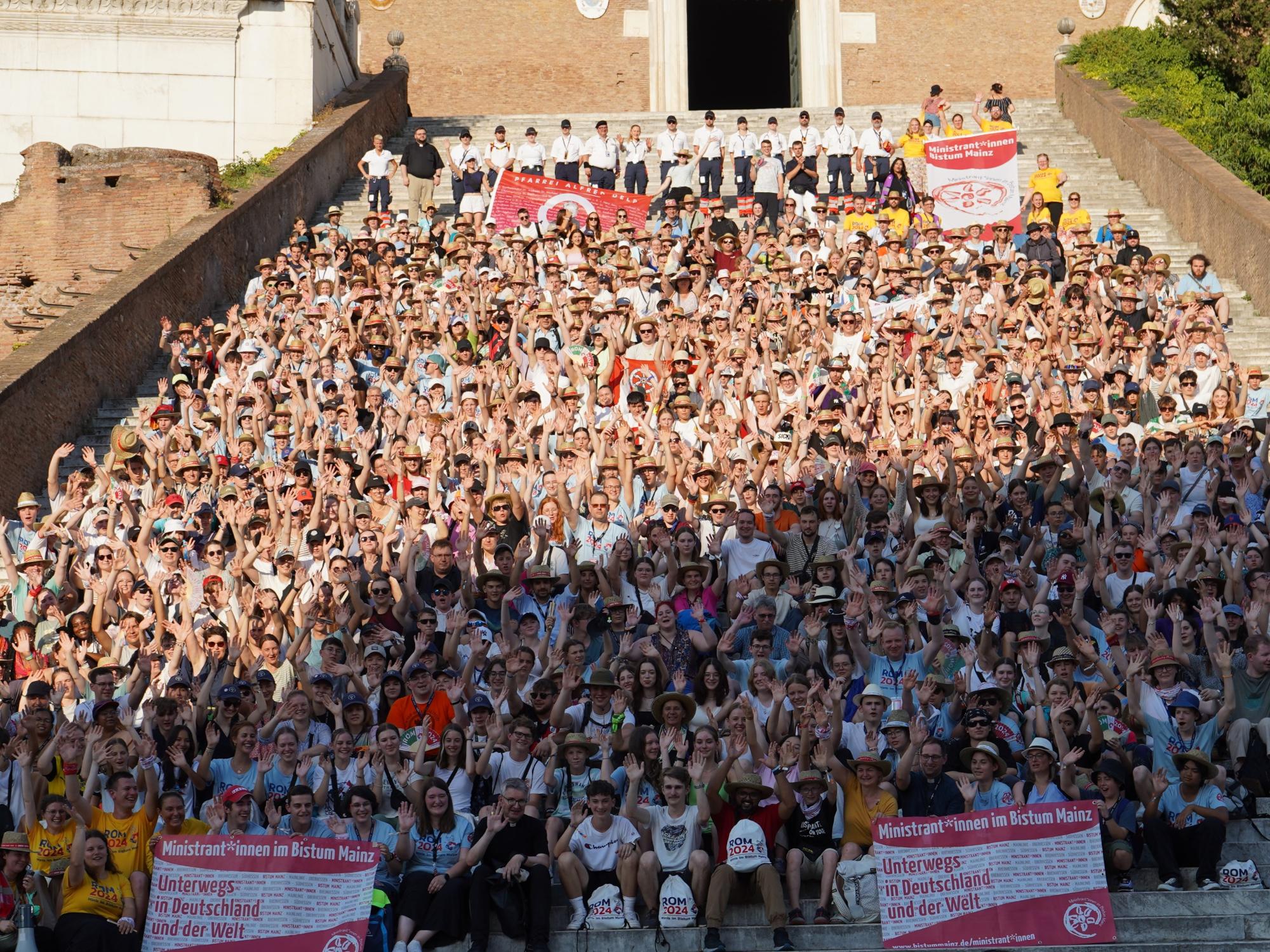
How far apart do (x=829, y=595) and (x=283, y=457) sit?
551 cm

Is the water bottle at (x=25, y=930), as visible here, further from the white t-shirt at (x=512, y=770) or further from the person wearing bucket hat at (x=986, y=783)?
the person wearing bucket hat at (x=986, y=783)

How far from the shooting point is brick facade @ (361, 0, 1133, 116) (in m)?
35.9

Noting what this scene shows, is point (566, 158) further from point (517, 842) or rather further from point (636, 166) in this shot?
point (517, 842)

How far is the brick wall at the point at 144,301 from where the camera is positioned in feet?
58.0

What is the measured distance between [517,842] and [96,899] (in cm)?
244

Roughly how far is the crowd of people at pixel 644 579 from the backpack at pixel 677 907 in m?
0.11

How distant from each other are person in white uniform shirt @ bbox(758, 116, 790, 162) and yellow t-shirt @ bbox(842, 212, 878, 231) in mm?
2313

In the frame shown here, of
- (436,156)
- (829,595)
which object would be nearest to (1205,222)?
(436,156)

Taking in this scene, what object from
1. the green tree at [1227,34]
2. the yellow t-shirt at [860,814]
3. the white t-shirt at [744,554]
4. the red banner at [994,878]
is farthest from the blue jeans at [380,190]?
the red banner at [994,878]

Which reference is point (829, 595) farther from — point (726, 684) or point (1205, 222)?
point (1205, 222)

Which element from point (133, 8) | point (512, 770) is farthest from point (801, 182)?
point (512, 770)

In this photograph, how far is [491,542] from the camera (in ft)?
48.5

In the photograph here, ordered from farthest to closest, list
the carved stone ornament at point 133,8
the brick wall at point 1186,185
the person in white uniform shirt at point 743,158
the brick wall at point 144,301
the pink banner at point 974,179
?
the carved stone ornament at point 133,8 → the person in white uniform shirt at point 743,158 → the pink banner at point 974,179 → the brick wall at point 1186,185 → the brick wall at point 144,301

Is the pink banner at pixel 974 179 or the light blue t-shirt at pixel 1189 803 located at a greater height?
the pink banner at pixel 974 179
